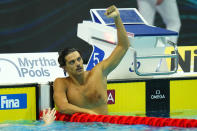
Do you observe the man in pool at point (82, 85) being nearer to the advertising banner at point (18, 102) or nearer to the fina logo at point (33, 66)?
the advertising banner at point (18, 102)

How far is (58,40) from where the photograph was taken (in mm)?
8445

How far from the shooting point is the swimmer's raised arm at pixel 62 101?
5.10 meters

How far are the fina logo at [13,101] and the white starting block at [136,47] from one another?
0.99 m

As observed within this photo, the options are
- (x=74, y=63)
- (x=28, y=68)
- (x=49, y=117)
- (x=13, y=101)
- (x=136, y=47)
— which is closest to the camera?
(x=49, y=117)

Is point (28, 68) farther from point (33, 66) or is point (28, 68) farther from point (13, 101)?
point (13, 101)

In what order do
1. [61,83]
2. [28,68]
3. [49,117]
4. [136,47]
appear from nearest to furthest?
[49,117] < [61,83] < [136,47] < [28,68]

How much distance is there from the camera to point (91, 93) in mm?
5246

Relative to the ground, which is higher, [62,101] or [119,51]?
[119,51]

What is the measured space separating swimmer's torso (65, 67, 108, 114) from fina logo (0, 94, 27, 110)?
464 millimetres

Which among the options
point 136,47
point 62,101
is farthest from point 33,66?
point 62,101

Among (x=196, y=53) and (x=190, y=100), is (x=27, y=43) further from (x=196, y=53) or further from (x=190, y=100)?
(x=190, y=100)

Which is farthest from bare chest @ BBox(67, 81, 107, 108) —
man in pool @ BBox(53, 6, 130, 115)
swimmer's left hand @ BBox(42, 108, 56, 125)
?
swimmer's left hand @ BBox(42, 108, 56, 125)

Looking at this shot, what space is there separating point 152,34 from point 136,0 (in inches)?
116

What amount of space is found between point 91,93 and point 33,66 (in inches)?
70.6
